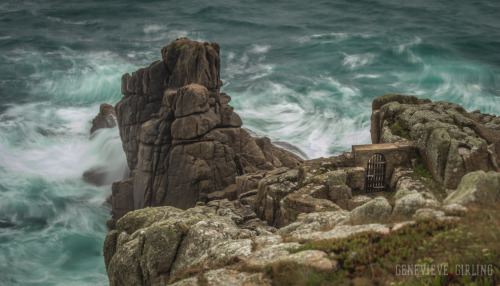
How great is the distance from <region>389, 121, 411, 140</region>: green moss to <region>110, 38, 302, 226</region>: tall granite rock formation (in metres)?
13.2

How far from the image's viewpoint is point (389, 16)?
86625mm

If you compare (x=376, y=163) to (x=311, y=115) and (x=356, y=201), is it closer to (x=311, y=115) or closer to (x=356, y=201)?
(x=356, y=201)

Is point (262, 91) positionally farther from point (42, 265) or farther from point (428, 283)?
point (428, 283)

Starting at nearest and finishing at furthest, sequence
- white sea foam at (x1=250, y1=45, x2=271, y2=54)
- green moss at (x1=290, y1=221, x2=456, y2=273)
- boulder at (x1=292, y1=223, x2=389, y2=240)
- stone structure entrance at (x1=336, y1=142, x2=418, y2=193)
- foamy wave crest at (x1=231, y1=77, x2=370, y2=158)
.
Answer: green moss at (x1=290, y1=221, x2=456, y2=273) < boulder at (x1=292, y1=223, x2=389, y2=240) < stone structure entrance at (x1=336, y1=142, x2=418, y2=193) < foamy wave crest at (x1=231, y1=77, x2=370, y2=158) < white sea foam at (x1=250, y1=45, x2=271, y2=54)

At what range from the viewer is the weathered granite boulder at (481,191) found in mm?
12250

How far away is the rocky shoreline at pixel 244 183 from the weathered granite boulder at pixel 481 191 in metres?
0.04

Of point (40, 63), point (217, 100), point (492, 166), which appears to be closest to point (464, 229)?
point (492, 166)

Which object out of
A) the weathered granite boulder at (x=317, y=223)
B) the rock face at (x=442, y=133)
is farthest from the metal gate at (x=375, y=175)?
the weathered granite boulder at (x=317, y=223)

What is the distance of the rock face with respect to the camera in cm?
2083

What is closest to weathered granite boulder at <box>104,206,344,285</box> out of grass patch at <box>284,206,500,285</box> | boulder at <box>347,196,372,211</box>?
grass patch at <box>284,206,500,285</box>

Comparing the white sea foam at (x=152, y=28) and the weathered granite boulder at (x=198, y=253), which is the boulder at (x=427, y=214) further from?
the white sea foam at (x=152, y=28)

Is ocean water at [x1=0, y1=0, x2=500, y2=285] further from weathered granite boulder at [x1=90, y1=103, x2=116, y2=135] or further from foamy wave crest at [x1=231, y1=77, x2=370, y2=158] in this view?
weathered granite boulder at [x1=90, y1=103, x2=116, y2=135]

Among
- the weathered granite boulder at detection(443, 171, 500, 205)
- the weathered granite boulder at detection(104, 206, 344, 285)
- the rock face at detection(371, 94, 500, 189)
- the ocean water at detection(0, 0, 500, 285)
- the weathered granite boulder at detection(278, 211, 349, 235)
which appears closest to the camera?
the weathered granite boulder at detection(104, 206, 344, 285)

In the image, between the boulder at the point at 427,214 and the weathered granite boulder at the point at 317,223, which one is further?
the weathered granite boulder at the point at 317,223
